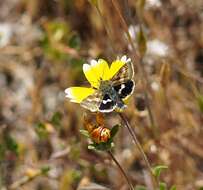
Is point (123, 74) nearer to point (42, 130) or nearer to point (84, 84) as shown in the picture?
point (42, 130)

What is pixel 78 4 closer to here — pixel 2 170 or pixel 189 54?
pixel 189 54

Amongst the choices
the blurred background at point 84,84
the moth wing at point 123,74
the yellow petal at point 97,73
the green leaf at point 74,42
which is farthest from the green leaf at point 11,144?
the moth wing at point 123,74

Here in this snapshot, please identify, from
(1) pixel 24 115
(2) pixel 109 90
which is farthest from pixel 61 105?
(2) pixel 109 90

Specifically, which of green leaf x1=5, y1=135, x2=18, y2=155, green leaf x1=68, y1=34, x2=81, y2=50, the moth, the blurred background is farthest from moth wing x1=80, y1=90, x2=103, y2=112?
green leaf x1=68, y1=34, x2=81, y2=50

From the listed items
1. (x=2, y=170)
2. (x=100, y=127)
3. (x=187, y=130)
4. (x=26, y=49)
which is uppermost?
(x=26, y=49)

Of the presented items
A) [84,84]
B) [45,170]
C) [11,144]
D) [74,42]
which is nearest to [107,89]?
[45,170]

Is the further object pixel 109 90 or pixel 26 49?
pixel 26 49

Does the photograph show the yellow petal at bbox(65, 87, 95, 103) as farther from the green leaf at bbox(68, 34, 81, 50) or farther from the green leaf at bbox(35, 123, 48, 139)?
the green leaf at bbox(68, 34, 81, 50)
